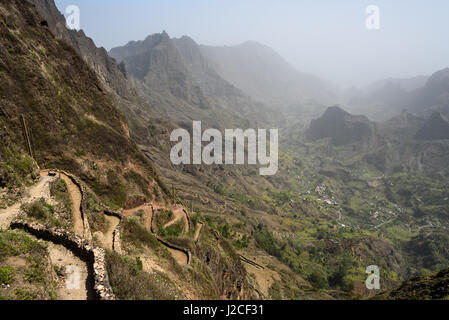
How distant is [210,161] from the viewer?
166m

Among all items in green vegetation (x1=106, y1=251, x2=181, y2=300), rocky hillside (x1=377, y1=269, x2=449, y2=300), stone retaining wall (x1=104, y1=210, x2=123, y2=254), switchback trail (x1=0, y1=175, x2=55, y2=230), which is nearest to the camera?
green vegetation (x1=106, y1=251, x2=181, y2=300)

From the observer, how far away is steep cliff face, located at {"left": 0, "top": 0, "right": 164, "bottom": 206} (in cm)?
3108

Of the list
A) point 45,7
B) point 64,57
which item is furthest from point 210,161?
point 64,57

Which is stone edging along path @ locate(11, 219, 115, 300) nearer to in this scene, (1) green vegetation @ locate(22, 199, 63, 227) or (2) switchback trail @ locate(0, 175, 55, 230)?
(2) switchback trail @ locate(0, 175, 55, 230)

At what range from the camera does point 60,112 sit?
36.2 meters

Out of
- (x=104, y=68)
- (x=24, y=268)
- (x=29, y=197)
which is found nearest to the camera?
(x=24, y=268)

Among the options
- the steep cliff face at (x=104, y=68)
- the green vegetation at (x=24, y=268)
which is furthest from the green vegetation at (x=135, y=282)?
the steep cliff face at (x=104, y=68)

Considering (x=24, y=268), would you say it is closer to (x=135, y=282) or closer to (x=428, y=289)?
(x=135, y=282)

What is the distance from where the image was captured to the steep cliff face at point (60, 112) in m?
31.1

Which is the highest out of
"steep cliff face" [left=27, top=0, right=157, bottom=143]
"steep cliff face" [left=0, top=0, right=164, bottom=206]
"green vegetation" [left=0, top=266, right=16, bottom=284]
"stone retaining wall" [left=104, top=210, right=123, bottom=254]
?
"steep cliff face" [left=27, top=0, right=157, bottom=143]

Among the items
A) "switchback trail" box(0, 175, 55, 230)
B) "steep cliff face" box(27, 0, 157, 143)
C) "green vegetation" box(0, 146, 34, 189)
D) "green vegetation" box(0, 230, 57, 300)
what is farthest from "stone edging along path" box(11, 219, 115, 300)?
"steep cliff face" box(27, 0, 157, 143)

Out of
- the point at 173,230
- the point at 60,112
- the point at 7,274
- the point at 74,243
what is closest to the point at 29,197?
the point at 74,243

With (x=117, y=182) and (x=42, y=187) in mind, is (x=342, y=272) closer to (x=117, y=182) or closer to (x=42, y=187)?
(x=117, y=182)

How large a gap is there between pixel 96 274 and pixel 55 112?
29.1m
